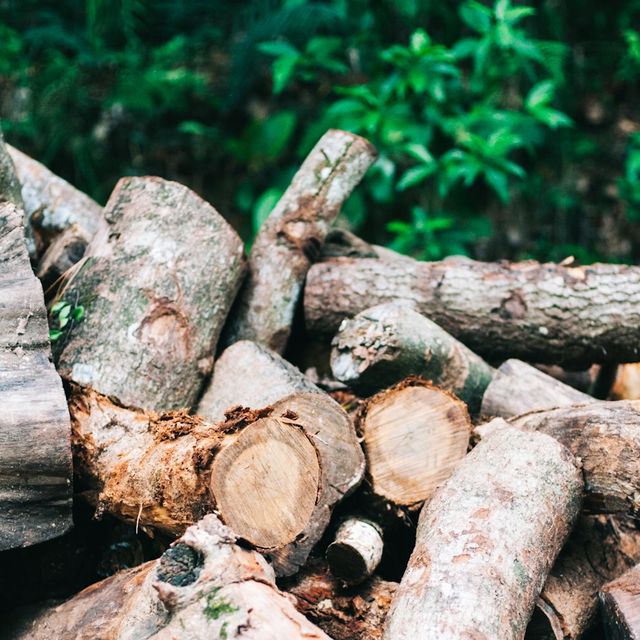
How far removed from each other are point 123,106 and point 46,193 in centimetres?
332

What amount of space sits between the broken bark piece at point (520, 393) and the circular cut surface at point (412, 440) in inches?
17.0

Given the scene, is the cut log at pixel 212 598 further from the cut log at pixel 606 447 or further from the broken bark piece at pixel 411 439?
the cut log at pixel 606 447

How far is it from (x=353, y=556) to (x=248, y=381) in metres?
0.78

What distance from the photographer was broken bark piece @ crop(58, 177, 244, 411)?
8.06 ft

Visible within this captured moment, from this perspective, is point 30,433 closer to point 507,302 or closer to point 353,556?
point 353,556

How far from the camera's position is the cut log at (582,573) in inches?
81.0

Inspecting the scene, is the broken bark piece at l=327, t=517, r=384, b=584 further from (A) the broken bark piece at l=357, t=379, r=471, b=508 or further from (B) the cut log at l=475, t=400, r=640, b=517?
(B) the cut log at l=475, t=400, r=640, b=517

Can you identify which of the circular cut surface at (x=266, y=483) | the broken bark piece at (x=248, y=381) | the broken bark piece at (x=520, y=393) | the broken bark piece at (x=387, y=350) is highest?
the circular cut surface at (x=266, y=483)

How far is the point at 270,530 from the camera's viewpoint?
1.82 m

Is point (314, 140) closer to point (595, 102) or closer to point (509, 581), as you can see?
point (595, 102)

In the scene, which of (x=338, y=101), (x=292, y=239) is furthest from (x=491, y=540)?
(x=338, y=101)

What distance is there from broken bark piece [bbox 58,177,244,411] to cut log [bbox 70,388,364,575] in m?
0.14

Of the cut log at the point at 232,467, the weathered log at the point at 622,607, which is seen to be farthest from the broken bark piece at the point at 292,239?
the weathered log at the point at 622,607

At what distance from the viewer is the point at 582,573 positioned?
7.34ft
